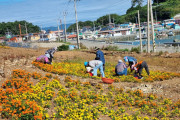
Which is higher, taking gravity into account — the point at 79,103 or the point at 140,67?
the point at 140,67

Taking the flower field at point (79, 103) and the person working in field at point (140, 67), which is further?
the person working in field at point (140, 67)

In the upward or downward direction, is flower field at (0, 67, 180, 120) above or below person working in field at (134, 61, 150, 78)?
below

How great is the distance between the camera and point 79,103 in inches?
309

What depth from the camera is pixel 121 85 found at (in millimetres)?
10469

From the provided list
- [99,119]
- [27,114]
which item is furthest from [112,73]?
[27,114]

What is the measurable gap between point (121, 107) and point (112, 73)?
527 centimetres

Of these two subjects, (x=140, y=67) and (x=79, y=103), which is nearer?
(x=79, y=103)

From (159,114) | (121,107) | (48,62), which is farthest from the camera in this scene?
(48,62)

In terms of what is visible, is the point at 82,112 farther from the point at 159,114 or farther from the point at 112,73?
the point at 112,73

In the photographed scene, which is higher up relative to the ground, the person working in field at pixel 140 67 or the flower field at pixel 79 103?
the person working in field at pixel 140 67

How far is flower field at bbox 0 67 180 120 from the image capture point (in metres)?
6.75

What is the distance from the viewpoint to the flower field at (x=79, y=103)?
6.75 metres

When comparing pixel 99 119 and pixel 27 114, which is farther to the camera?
pixel 99 119

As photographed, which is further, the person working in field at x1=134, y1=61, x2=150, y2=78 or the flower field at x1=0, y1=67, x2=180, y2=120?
the person working in field at x1=134, y1=61, x2=150, y2=78
